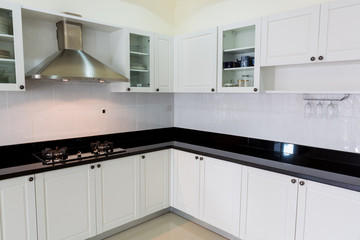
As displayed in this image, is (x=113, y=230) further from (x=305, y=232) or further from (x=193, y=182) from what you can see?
(x=305, y=232)

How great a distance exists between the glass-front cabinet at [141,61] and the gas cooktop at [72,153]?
0.69 m

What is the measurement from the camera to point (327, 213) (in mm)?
1844

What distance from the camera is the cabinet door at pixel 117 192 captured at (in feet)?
7.94

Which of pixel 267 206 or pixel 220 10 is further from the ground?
pixel 220 10

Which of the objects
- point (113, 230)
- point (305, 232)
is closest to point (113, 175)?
point (113, 230)

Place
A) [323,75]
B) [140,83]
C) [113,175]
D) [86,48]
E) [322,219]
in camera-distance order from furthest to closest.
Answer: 1. [140,83]
2. [86,48]
3. [113,175]
4. [323,75]
5. [322,219]

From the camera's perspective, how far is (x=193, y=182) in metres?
2.76

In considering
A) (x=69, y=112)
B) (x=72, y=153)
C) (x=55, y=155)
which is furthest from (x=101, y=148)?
(x=69, y=112)

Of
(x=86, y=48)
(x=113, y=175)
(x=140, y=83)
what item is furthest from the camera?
(x=140, y=83)

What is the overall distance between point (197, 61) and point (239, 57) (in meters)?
0.48

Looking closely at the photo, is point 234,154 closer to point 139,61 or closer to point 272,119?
point 272,119

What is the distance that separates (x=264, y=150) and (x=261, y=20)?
1250 mm

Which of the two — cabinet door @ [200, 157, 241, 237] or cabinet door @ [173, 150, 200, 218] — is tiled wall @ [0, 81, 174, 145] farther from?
cabinet door @ [200, 157, 241, 237]

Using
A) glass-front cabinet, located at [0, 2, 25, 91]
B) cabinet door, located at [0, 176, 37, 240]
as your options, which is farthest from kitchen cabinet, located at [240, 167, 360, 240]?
glass-front cabinet, located at [0, 2, 25, 91]
